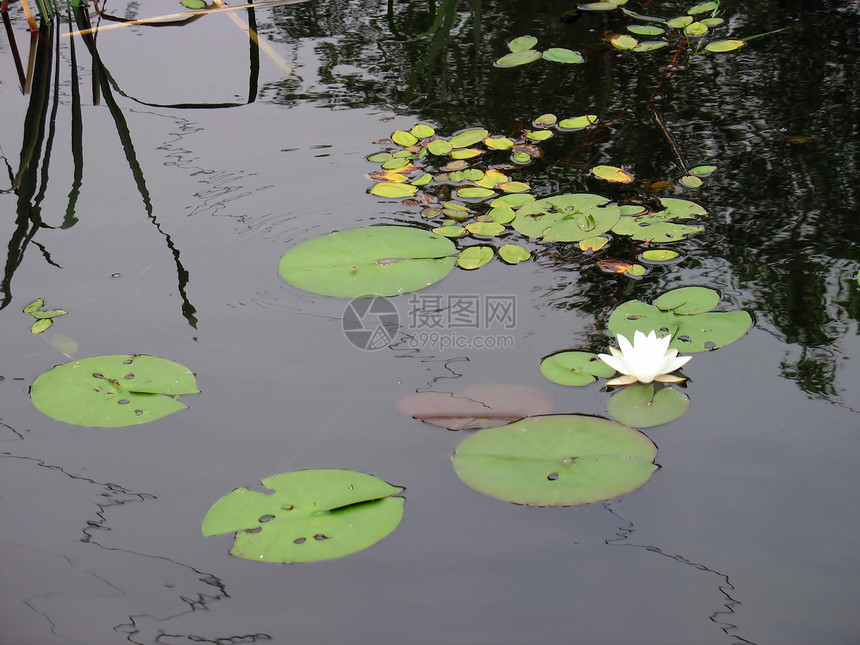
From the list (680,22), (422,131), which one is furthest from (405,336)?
(680,22)

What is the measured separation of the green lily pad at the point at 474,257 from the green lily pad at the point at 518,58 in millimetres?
1283

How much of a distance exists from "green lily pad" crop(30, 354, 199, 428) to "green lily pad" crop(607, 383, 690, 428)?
980 millimetres

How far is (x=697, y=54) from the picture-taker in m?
3.16

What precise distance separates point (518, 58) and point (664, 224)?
1.29 meters

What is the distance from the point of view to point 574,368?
1752 mm

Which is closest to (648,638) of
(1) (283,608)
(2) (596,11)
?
(1) (283,608)

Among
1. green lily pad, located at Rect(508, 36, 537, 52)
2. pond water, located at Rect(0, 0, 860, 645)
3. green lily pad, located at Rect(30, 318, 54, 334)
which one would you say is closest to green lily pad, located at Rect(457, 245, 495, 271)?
pond water, located at Rect(0, 0, 860, 645)

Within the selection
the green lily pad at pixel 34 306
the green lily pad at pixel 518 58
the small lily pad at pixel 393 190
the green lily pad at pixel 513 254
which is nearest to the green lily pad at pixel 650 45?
the green lily pad at pixel 518 58

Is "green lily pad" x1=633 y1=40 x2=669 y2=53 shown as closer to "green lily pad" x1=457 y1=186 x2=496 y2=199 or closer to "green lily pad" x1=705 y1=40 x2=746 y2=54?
"green lily pad" x1=705 y1=40 x2=746 y2=54

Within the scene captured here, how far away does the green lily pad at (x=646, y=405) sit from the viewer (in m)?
1.62

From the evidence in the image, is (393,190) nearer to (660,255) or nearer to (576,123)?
(576,123)

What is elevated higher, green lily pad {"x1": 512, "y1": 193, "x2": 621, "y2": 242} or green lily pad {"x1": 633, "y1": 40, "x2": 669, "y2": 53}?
green lily pad {"x1": 633, "y1": 40, "x2": 669, "y2": 53}

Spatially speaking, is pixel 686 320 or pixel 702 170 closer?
pixel 686 320

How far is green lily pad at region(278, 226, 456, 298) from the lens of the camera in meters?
2.06
